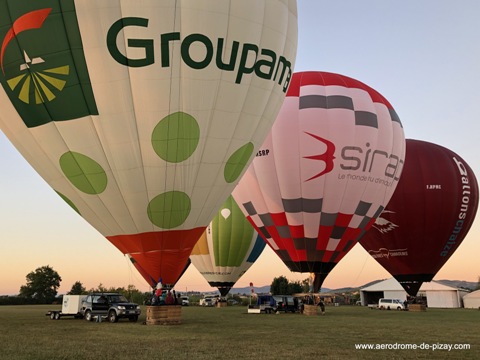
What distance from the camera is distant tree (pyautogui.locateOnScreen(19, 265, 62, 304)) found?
259 feet

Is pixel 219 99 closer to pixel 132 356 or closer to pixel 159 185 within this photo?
pixel 159 185

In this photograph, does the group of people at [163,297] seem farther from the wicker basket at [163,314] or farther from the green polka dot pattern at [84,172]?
the green polka dot pattern at [84,172]

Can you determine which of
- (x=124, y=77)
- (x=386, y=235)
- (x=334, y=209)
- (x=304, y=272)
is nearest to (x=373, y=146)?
(x=334, y=209)

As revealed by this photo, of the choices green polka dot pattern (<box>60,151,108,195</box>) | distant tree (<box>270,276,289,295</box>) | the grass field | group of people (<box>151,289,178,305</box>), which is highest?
green polka dot pattern (<box>60,151,108,195</box>)

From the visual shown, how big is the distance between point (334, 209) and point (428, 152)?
1224 centimetres

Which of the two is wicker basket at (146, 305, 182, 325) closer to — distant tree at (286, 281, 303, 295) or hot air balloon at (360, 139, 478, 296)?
hot air balloon at (360, 139, 478, 296)

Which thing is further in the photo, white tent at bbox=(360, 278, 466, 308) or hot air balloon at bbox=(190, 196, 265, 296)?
white tent at bbox=(360, 278, 466, 308)

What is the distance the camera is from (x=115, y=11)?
12.3m

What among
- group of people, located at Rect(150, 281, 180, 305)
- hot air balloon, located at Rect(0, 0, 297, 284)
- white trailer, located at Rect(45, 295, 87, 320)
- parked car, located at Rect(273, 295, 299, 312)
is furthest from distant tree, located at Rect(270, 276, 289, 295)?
hot air balloon, located at Rect(0, 0, 297, 284)

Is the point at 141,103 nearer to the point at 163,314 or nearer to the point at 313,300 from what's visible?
the point at 163,314

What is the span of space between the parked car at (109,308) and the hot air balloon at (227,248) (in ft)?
53.2

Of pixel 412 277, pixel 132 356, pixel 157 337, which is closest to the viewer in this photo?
pixel 132 356

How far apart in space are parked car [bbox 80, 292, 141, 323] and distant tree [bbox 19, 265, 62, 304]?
64939 mm

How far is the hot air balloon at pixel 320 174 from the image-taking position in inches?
A: 869
